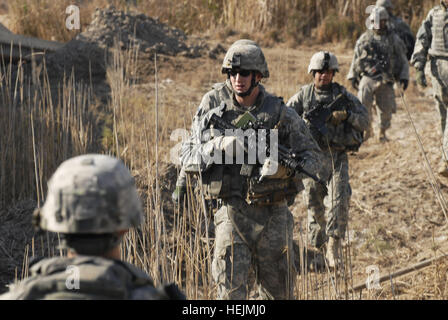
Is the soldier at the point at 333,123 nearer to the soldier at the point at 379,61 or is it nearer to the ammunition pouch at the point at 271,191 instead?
the ammunition pouch at the point at 271,191

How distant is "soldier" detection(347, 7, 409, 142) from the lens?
8672 millimetres

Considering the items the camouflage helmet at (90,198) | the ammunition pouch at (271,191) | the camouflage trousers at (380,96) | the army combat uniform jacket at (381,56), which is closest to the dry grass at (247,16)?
the camouflage trousers at (380,96)

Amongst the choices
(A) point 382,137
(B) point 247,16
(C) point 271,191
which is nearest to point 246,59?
(C) point 271,191

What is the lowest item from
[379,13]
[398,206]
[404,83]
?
[398,206]

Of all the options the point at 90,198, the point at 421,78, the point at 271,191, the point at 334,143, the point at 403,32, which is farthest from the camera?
the point at 403,32

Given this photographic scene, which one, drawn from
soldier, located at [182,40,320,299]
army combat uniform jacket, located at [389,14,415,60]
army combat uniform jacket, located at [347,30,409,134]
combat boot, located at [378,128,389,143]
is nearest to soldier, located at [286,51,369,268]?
soldier, located at [182,40,320,299]

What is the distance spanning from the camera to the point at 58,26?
44.9 feet

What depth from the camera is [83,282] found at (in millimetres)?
2064

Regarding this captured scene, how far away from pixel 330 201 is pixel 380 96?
10.6ft

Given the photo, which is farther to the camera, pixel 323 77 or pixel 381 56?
pixel 381 56

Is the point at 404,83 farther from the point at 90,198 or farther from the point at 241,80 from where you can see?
the point at 90,198

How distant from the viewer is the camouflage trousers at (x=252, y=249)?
3.99 meters

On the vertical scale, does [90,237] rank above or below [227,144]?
above

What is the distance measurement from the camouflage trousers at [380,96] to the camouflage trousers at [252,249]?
4928 mm
